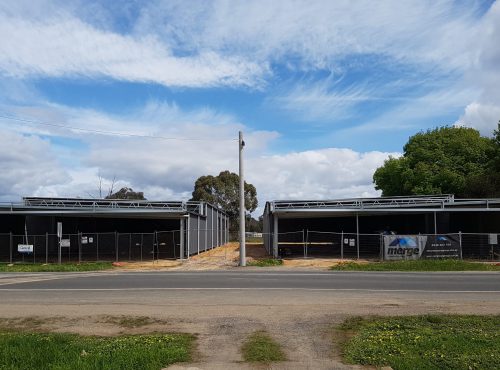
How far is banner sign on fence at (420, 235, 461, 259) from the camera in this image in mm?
30094

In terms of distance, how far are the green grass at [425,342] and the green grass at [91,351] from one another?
2.52 metres

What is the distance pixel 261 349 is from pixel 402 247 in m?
24.2

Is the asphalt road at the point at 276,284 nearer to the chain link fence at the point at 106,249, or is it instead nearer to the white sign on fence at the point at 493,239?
the white sign on fence at the point at 493,239

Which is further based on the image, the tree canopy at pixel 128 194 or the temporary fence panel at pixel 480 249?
the tree canopy at pixel 128 194

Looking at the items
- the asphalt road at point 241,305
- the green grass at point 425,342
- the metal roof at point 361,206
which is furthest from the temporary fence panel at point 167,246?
the green grass at point 425,342

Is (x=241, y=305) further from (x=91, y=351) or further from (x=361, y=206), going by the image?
(x=361, y=206)

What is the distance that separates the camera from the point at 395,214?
127 ft

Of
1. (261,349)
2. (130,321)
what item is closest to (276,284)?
(130,321)

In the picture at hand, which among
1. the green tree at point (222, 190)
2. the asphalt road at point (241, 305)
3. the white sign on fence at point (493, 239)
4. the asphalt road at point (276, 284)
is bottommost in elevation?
the asphalt road at point (276, 284)

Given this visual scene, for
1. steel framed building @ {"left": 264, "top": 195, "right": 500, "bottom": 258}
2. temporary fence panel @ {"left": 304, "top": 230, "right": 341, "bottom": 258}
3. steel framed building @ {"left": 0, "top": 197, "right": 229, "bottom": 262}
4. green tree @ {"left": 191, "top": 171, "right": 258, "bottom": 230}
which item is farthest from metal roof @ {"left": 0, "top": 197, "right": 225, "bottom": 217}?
green tree @ {"left": 191, "top": 171, "right": 258, "bottom": 230}

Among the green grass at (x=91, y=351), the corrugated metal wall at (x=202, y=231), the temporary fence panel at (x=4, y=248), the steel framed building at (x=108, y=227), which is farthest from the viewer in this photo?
the temporary fence panel at (x=4, y=248)

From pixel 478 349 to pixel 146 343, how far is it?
479cm

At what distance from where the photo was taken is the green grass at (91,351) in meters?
6.71

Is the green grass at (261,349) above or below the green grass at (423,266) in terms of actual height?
above
